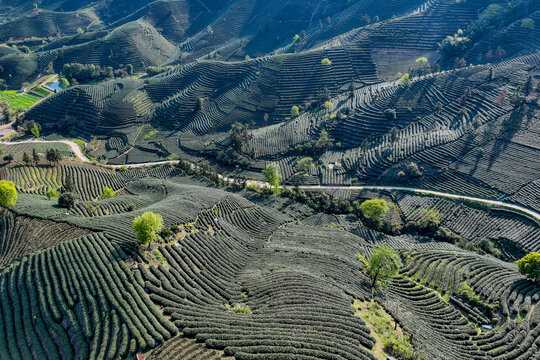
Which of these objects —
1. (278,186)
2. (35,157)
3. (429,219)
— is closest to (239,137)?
(278,186)

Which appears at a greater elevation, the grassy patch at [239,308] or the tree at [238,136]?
the grassy patch at [239,308]

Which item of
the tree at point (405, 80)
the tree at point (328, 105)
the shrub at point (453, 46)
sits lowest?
the tree at point (328, 105)

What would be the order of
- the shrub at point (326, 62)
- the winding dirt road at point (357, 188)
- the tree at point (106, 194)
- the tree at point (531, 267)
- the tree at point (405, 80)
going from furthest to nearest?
the shrub at point (326, 62) → the tree at point (405, 80) → the tree at point (106, 194) → the winding dirt road at point (357, 188) → the tree at point (531, 267)

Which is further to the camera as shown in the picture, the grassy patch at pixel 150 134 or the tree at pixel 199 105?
the tree at pixel 199 105

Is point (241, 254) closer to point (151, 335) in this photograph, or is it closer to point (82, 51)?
point (151, 335)

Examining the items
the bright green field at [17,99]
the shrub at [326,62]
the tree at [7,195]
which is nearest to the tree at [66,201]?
the tree at [7,195]

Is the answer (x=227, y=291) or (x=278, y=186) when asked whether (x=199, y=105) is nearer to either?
(x=278, y=186)

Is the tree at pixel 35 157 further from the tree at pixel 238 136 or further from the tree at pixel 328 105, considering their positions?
the tree at pixel 328 105

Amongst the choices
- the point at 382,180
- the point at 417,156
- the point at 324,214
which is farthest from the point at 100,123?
the point at 417,156
